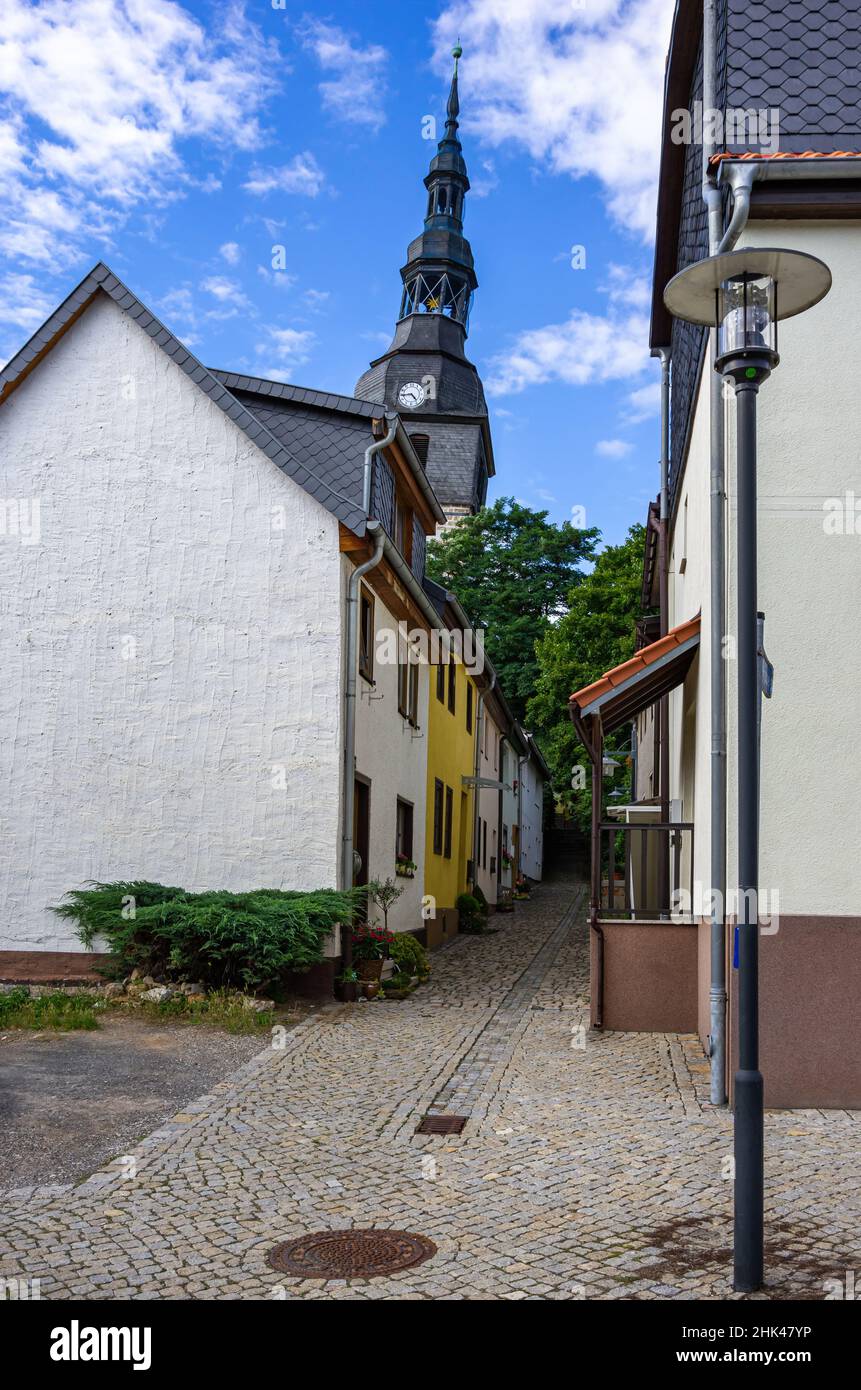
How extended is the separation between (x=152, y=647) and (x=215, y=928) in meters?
3.60

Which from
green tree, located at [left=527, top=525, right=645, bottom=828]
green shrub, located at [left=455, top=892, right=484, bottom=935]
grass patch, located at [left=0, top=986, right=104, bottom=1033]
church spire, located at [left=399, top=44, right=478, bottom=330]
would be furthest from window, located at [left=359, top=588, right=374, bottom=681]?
church spire, located at [left=399, top=44, right=478, bottom=330]

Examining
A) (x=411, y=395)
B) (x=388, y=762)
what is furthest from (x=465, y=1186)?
(x=411, y=395)

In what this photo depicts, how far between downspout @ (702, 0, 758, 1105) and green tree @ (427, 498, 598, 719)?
100.0ft

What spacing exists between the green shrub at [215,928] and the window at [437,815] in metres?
8.99

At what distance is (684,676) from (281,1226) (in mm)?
7032

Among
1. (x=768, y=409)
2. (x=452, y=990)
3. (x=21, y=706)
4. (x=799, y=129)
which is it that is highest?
(x=799, y=129)

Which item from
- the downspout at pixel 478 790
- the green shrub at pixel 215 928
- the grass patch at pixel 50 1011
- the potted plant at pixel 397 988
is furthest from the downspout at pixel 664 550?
the downspout at pixel 478 790

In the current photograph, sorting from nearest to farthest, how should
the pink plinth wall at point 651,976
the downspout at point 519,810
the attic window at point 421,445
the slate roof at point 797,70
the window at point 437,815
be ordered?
the slate roof at point 797,70
the pink plinth wall at point 651,976
the attic window at point 421,445
the window at point 437,815
the downspout at point 519,810

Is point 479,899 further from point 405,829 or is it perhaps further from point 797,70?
point 797,70

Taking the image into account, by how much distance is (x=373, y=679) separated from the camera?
15508 mm

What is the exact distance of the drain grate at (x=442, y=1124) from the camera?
754 centimetres

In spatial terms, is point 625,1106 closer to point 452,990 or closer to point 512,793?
point 452,990

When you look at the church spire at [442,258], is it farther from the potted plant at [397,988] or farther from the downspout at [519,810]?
the potted plant at [397,988]

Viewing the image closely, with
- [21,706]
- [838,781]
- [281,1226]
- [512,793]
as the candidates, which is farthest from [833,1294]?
[512,793]
